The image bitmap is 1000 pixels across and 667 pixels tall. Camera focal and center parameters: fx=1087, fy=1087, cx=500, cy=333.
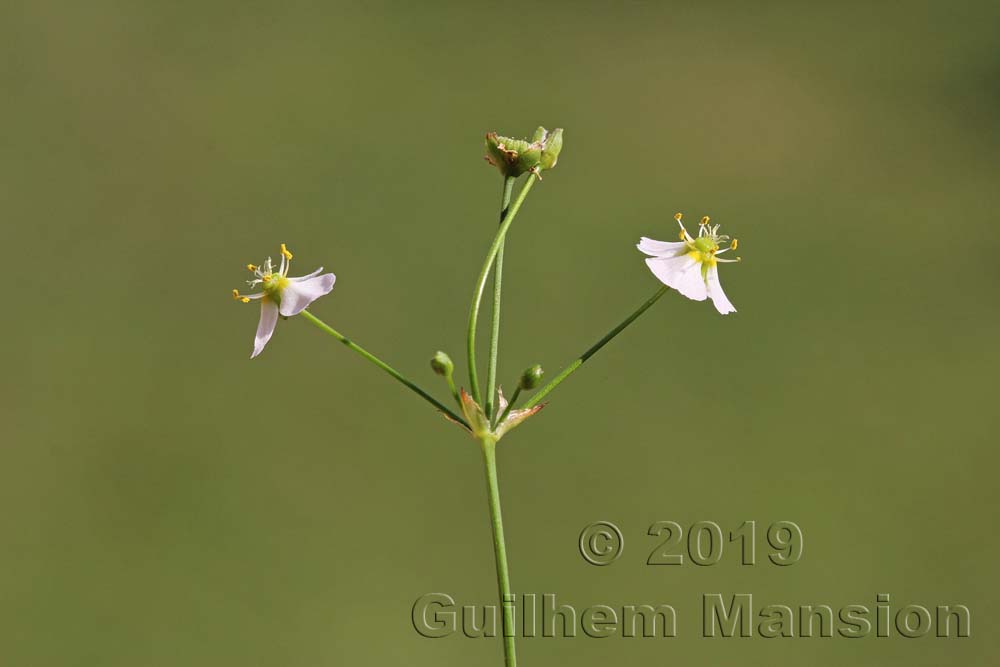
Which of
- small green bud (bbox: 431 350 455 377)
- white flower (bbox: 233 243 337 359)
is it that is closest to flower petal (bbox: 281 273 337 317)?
white flower (bbox: 233 243 337 359)

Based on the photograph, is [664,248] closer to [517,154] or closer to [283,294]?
[517,154]

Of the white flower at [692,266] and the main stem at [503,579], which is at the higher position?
the white flower at [692,266]

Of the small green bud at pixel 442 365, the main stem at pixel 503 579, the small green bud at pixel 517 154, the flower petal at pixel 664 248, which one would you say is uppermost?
the small green bud at pixel 517 154

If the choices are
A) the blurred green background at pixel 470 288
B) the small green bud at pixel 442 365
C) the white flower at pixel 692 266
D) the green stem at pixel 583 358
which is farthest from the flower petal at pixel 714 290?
the blurred green background at pixel 470 288

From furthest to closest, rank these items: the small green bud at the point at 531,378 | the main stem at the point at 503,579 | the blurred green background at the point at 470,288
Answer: the blurred green background at the point at 470,288
the small green bud at the point at 531,378
the main stem at the point at 503,579

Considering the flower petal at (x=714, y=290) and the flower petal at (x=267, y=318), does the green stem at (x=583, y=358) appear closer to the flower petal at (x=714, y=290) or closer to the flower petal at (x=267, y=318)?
the flower petal at (x=714, y=290)

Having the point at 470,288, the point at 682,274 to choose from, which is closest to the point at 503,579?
the point at 682,274

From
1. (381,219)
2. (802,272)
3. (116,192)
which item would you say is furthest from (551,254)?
(116,192)
